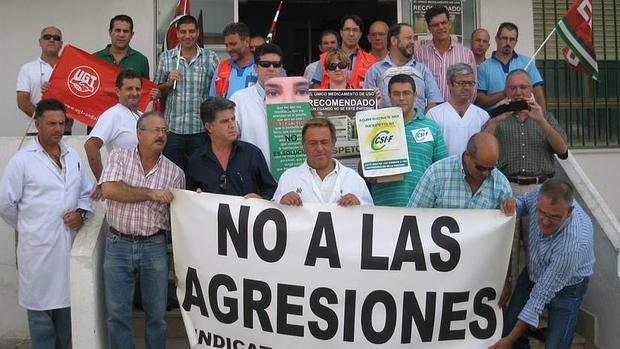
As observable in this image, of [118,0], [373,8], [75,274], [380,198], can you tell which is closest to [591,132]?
[373,8]

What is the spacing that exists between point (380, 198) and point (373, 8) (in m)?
7.09

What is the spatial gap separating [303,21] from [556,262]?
8.94 metres

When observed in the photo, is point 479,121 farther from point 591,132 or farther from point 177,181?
point 591,132

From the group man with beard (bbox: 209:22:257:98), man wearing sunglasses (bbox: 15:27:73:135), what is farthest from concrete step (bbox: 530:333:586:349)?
man wearing sunglasses (bbox: 15:27:73:135)

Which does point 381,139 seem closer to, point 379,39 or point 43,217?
point 379,39

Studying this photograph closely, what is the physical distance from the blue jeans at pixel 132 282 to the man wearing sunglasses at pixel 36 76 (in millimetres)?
2666

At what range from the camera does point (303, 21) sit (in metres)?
12.7

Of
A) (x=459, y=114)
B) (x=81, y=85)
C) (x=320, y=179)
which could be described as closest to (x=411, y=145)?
(x=459, y=114)

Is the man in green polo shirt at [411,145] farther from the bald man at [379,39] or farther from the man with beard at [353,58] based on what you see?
the bald man at [379,39]

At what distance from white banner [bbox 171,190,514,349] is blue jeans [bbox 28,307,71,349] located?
1.34 m

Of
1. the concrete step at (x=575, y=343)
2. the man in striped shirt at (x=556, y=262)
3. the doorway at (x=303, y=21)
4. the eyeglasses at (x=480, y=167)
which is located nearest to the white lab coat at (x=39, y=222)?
the eyeglasses at (x=480, y=167)

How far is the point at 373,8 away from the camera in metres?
11.8

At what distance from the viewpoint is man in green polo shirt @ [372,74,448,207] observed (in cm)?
526

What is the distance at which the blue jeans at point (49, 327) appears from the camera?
5105 millimetres
